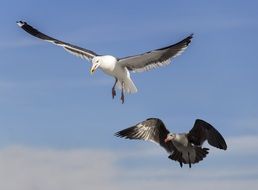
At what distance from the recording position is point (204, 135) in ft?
67.4

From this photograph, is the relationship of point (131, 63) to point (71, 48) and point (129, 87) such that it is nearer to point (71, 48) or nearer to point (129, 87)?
point (129, 87)

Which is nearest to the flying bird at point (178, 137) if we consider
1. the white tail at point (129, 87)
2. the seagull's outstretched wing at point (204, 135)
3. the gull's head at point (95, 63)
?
the seagull's outstretched wing at point (204, 135)

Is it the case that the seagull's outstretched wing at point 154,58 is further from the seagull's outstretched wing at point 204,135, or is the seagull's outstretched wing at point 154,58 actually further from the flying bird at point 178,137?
the seagull's outstretched wing at point 204,135

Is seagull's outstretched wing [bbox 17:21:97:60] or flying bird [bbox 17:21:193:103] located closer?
flying bird [bbox 17:21:193:103]

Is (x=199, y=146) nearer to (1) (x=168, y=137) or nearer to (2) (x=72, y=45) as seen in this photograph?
(1) (x=168, y=137)

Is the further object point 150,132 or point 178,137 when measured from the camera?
point 150,132

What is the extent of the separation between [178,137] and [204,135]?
837mm

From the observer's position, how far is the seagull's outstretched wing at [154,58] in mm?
19938

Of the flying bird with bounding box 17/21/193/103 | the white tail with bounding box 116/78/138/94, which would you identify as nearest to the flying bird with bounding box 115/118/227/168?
the white tail with bounding box 116/78/138/94

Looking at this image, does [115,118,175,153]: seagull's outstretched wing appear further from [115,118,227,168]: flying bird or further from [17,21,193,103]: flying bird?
[17,21,193,103]: flying bird

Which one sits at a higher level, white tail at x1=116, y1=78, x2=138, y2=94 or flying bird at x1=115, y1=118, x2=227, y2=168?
white tail at x1=116, y1=78, x2=138, y2=94

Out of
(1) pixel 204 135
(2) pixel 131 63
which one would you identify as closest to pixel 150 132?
(1) pixel 204 135

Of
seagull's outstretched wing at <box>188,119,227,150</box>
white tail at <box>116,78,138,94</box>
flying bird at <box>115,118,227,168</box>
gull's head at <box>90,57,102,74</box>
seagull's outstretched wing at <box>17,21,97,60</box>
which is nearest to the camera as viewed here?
gull's head at <box>90,57,102,74</box>

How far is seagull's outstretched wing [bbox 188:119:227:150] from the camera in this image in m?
20.1
